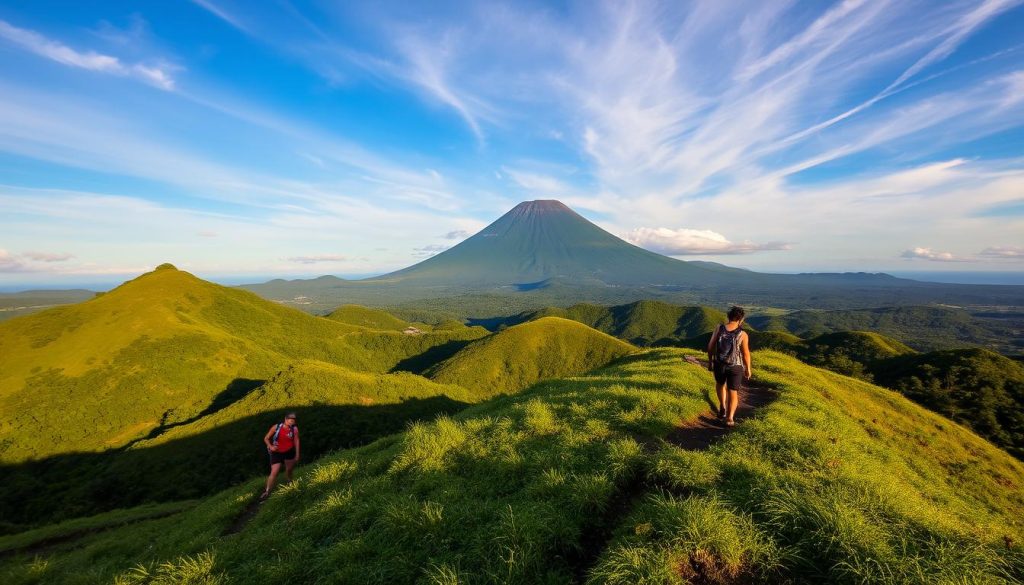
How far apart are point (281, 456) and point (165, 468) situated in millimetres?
44238

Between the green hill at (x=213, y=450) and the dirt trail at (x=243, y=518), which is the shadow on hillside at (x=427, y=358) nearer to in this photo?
the green hill at (x=213, y=450)

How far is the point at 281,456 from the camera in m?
12.7

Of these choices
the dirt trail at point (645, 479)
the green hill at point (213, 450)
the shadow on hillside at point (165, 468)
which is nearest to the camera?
the dirt trail at point (645, 479)

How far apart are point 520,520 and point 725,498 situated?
3.27 m

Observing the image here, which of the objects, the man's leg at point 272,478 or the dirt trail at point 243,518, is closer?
the dirt trail at point 243,518

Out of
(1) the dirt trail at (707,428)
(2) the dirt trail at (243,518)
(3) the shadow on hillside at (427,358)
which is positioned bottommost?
(3) the shadow on hillside at (427,358)

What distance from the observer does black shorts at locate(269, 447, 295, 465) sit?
41.0 feet

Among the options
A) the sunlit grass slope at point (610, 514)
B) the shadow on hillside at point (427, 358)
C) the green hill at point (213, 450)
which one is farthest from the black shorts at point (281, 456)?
the shadow on hillside at point (427, 358)

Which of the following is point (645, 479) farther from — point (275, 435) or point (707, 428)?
point (275, 435)

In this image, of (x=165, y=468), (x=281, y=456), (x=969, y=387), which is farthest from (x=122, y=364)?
(x=969, y=387)

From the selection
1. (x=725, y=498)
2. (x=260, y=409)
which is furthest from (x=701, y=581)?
(x=260, y=409)

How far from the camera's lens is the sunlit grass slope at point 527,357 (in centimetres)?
9194

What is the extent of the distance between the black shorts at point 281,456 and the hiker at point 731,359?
45.0 ft

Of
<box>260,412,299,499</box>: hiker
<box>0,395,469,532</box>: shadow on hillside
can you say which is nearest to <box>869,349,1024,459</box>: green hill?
<box>260,412,299,499</box>: hiker
